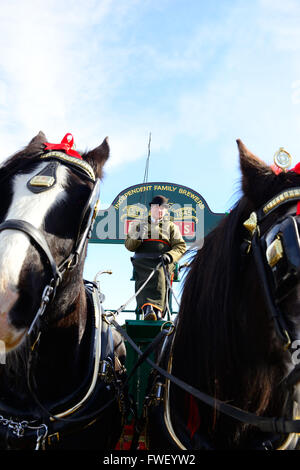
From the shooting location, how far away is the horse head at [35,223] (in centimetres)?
196

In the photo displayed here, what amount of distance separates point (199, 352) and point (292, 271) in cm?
81

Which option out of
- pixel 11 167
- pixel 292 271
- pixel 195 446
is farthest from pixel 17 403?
pixel 292 271

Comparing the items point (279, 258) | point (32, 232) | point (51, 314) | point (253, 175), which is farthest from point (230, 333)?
point (32, 232)

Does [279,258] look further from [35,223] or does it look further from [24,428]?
[24,428]

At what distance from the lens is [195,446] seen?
2.32 metres

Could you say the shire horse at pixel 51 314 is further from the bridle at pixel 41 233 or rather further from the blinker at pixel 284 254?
the blinker at pixel 284 254

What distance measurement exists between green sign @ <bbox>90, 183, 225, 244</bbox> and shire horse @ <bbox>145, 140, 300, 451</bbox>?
6365mm

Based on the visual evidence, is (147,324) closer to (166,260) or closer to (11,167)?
(166,260)

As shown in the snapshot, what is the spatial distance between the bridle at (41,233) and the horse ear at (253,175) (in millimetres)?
824

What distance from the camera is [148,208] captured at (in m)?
9.05

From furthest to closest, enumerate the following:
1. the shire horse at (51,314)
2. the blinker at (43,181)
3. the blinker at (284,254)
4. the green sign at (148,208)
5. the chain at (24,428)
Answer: the green sign at (148,208) → the chain at (24,428) → the blinker at (43,181) → the shire horse at (51,314) → the blinker at (284,254)

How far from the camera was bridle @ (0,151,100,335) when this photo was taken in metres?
2.07

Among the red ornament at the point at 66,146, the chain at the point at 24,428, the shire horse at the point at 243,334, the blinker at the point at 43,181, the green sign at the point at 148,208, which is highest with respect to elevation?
the green sign at the point at 148,208

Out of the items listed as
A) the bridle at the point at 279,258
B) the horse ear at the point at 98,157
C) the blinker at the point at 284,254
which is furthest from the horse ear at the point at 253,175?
the horse ear at the point at 98,157
